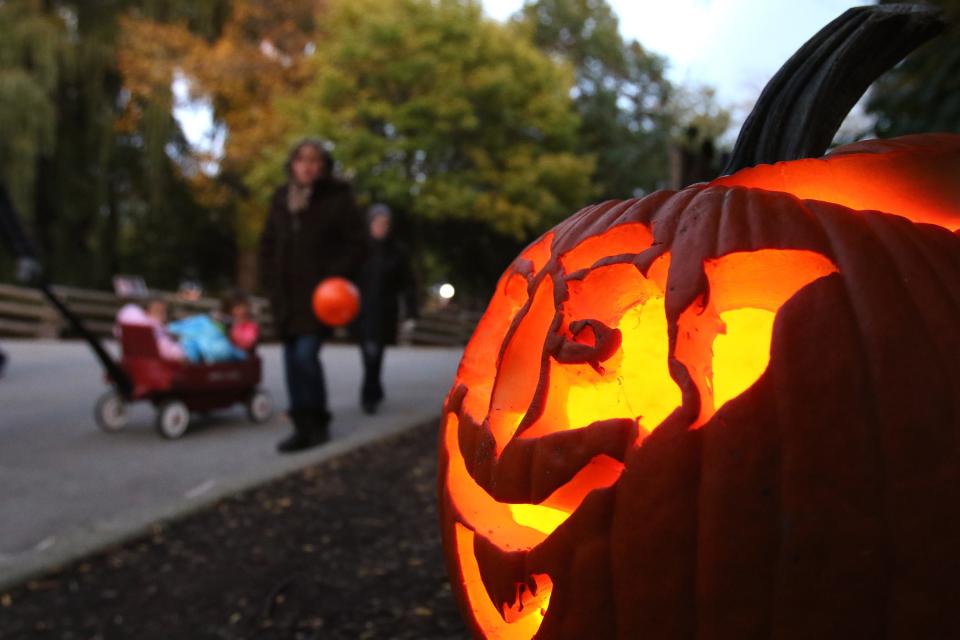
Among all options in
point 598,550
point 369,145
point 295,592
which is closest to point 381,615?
point 295,592

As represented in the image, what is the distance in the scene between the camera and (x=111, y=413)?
16.9 feet

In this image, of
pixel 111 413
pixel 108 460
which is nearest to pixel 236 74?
pixel 111 413

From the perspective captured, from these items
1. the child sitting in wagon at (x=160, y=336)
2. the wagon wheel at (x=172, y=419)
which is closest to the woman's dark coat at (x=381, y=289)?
the child sitting in wagon at (x=160, y=336)

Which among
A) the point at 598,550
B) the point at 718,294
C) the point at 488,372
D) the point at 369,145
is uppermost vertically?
the point at 369,145

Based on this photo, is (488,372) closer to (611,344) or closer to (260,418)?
(611,344)

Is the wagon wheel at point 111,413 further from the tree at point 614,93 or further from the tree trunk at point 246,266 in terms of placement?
the tree at point 614,93

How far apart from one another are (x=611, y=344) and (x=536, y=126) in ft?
66.8

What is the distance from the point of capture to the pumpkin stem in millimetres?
1396

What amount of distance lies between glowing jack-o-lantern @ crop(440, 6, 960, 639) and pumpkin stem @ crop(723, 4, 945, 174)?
13 centimetres

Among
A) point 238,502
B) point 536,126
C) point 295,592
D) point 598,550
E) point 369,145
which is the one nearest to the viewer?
point 598,550

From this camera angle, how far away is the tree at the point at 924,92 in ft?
9.46

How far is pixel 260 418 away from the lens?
570 centimetres

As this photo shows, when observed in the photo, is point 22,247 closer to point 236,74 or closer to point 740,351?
point 740,351

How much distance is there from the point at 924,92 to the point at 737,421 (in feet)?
8.59
